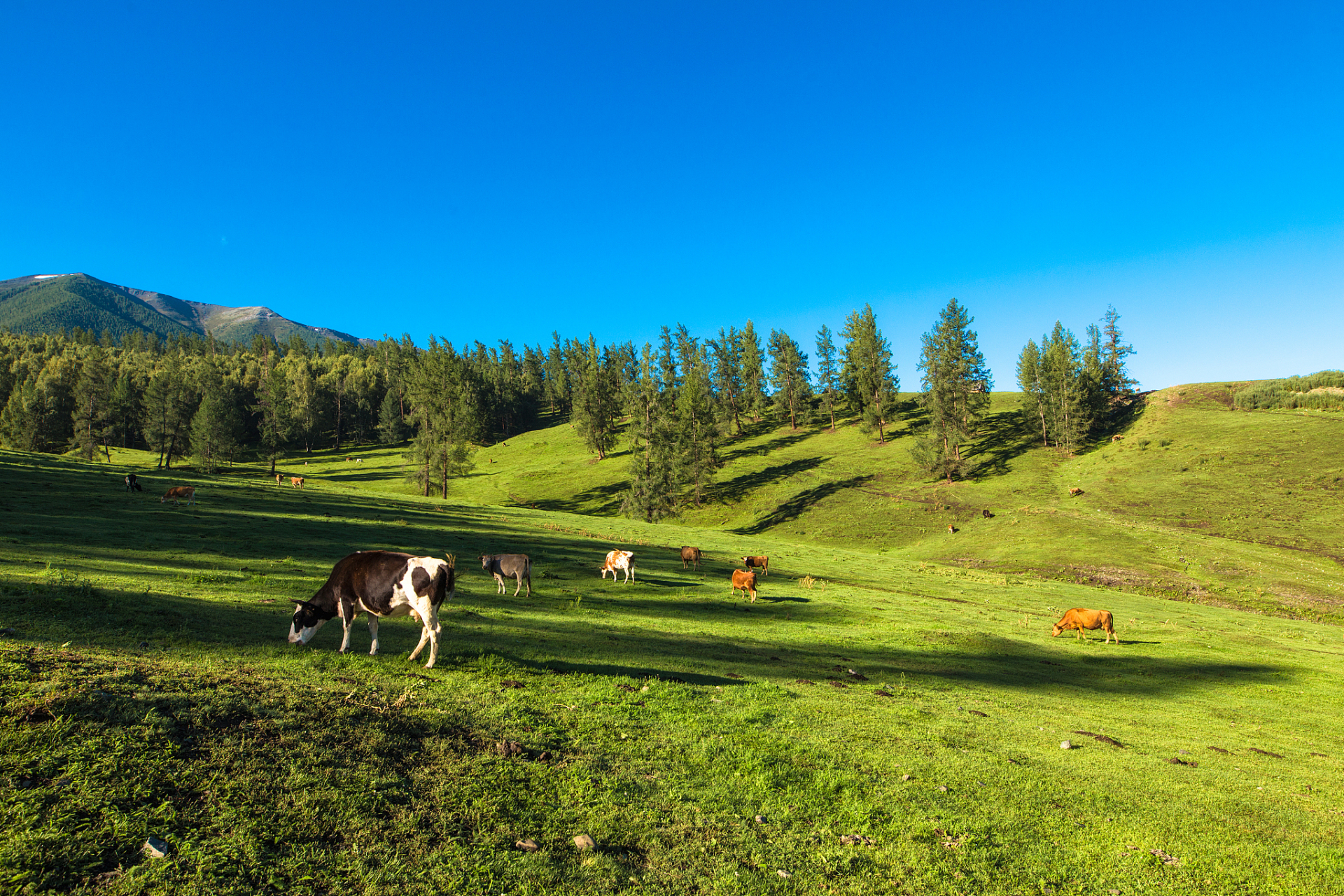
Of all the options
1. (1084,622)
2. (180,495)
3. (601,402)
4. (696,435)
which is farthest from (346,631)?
(601,402)

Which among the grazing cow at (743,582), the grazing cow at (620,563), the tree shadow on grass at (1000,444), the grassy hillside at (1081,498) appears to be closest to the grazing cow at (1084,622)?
the grazing cow at (743,582)

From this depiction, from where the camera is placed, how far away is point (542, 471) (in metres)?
108

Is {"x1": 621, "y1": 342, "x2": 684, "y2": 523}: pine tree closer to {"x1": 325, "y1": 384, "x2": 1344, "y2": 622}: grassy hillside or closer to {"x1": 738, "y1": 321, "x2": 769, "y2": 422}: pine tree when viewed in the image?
{"x1": 325, "y1": 384, "x2": 1344, "y2": 622}: grassy hillside

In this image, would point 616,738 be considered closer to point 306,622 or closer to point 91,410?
point 306,622

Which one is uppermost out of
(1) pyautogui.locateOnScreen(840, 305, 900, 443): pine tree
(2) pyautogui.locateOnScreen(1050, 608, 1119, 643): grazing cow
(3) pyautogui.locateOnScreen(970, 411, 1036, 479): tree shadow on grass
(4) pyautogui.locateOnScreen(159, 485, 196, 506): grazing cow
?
(1) pyautogui.locateOnScreen(840, 305, 900, 443): pine tree

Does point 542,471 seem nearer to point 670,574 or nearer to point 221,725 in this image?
point 670,574

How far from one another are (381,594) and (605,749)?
5.90 meters

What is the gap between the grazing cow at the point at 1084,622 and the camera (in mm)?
26078

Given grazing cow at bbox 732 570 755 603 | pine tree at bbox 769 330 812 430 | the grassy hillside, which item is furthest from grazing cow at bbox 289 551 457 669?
pine tree at bbox 769 330 812 430

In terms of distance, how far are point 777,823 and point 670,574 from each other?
86.6 feet

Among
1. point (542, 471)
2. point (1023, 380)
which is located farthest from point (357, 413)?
point (1023, 380)

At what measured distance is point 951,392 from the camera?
84.1 meters

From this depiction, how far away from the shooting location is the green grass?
228 inches

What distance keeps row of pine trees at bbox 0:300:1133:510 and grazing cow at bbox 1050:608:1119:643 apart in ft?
188
